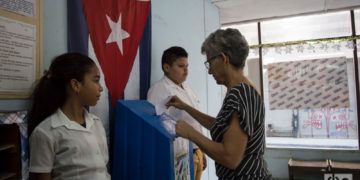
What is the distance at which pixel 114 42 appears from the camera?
1759 mm

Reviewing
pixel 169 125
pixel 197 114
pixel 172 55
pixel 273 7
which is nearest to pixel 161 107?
pixel 197 114

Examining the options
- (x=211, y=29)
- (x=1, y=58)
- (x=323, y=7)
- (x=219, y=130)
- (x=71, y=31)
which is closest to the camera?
(x=1, y=58)

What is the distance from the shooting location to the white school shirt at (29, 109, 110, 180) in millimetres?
1062

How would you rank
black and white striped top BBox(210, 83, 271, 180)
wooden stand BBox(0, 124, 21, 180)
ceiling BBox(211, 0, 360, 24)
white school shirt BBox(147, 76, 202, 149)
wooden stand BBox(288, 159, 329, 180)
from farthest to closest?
wooden stand BBox(288, 159, 329, 180)
ceiling BBox(211, 0, 360, 24)
white school shirt BBox(147, 76, 202, 149)
black and white striped top BBox(210, 83, 271, 180)
wooden stand BBox(0, 124, 21, 180)

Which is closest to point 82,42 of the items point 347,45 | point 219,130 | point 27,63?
point 27,63

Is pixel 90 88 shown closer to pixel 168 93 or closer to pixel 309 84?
pixel 168 93

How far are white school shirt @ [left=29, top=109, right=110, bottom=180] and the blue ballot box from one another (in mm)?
220

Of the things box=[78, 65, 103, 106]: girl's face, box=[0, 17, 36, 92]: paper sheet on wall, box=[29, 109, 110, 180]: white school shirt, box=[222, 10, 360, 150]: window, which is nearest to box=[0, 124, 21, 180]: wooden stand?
box=[29, 109, 110, 180]: white school shirt

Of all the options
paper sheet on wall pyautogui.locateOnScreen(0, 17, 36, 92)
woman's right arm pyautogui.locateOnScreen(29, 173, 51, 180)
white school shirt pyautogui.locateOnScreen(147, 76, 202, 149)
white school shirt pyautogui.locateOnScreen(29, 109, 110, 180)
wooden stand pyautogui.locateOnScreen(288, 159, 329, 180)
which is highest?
paper sheet on wall pyautogui.locateOnScreen(0, 17, 36, 92)

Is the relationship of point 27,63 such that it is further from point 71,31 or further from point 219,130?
point 219,130

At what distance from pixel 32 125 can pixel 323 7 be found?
3.94m

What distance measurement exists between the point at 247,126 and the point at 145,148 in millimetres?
530

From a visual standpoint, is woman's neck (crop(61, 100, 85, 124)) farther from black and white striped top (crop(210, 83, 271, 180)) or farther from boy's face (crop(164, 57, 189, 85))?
boy's face (crop(164, 57, 189, 85))

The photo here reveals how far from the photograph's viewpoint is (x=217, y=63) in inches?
50.8
